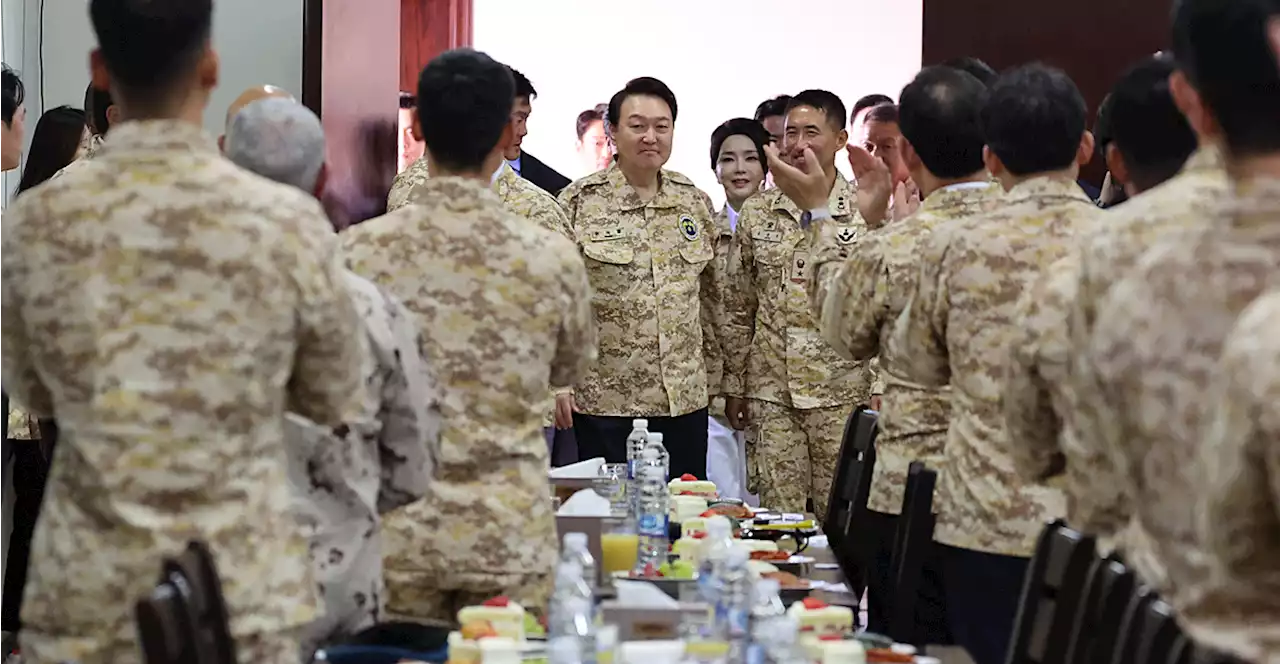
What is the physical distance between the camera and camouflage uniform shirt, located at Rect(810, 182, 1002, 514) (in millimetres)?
4211

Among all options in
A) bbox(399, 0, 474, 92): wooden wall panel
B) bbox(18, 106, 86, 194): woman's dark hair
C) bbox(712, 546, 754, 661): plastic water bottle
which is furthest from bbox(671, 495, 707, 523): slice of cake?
bbox(399, 0, 474, 92): wooden wall panel

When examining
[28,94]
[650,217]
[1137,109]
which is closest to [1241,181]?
[1137,109]

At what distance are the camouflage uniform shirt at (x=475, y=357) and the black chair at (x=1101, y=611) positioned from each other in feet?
3.89

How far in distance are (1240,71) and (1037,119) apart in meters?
1.54

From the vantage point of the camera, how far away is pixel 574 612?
2.69 meters

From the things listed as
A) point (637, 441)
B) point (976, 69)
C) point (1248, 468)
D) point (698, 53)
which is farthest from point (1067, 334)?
point (698, 53)

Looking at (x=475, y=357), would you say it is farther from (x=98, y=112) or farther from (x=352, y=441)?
(x=98, y=112)

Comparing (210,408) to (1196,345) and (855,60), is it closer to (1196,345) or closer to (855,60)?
(1196,345)

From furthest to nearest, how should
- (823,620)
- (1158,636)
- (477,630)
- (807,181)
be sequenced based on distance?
(807,181) < (823,620) < (477,630) < (1158,636)

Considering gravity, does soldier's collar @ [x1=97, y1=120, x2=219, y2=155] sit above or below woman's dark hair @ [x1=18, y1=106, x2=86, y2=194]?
below

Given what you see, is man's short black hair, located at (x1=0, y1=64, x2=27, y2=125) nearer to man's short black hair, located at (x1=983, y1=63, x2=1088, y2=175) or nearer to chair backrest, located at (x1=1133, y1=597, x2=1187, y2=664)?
man's short black hair, located at (x1=983, y1=63, x2=1088, y2=175)

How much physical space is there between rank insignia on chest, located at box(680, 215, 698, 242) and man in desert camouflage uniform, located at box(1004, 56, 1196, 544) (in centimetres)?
307

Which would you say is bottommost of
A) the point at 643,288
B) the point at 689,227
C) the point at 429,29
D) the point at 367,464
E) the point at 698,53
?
the point at 367,464

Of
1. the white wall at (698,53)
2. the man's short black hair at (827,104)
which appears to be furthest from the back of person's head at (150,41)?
the white wall at (698,53)
